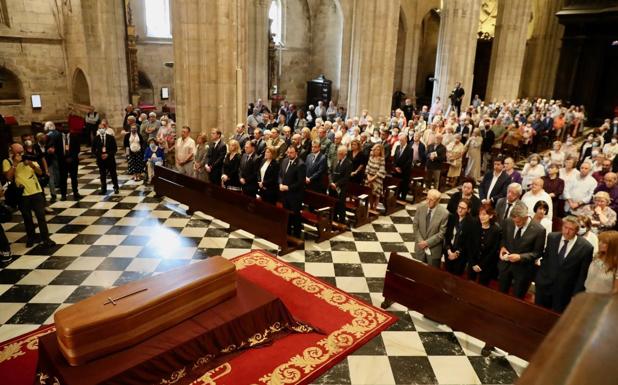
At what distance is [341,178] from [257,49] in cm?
1220

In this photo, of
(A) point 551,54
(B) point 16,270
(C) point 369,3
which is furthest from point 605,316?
(A) point 551,54

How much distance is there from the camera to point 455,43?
65.8 feet

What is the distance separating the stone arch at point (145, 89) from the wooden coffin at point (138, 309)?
17.8m

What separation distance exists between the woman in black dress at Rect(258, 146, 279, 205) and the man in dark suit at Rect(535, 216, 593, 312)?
189 inches

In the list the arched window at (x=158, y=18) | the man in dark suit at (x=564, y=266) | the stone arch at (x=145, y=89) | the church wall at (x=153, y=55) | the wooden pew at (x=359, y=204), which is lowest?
the wooden pew at (x=359, y=204)

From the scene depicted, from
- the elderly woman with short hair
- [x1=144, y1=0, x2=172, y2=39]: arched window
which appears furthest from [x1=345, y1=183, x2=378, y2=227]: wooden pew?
[x1=144, y1=0, x2=172, y2=39]: arched window

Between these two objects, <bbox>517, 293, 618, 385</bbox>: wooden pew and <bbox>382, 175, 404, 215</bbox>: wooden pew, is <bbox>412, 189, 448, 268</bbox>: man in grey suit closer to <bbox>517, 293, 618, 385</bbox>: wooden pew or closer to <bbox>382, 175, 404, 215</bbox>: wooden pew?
<bbox>382, 175, 404, 215</bbox>: wooden pew

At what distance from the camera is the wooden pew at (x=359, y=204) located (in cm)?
927

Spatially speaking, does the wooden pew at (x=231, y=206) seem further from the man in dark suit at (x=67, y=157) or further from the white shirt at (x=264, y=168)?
the man in dark suit at (x=67, y=157)

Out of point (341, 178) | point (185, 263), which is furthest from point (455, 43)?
point (185, 263)

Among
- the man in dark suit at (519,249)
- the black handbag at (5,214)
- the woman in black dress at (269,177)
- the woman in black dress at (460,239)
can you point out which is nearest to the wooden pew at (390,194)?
the woman in black dress at (269,177)

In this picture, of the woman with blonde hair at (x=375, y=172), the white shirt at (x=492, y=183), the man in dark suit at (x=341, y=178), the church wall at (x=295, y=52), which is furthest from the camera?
the church wall at (x=295, y=52)

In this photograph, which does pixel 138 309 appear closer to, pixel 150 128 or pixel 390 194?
pixel 390 194

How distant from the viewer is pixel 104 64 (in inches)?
624
